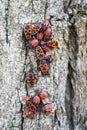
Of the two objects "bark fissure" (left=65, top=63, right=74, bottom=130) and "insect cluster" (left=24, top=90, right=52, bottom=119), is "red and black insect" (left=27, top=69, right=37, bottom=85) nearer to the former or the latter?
"insect cluster" (left=24, top=90, right=52, bottom=119)

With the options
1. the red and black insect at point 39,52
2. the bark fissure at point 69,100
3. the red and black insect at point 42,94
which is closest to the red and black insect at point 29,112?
the red and black insect at point 42,94

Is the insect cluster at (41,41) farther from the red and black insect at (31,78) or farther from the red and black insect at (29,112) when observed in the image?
the red and black insect at (29,112)

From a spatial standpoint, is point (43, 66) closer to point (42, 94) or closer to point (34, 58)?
point (34, 58)

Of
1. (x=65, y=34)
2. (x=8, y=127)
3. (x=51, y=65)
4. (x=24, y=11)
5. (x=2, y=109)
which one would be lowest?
(x=8, y=127)

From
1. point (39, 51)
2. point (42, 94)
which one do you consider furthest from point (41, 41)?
point (42, 94)

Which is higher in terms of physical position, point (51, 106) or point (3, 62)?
point (3, 62)

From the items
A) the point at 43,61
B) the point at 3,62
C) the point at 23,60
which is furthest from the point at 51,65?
the point at 3,62

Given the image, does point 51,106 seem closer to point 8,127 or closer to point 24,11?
point 8,127
